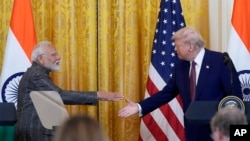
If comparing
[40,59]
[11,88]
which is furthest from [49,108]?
[11,88]

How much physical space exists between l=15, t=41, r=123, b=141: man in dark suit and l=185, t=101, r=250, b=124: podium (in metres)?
1.44

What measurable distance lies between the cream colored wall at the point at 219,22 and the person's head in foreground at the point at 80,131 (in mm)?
4754

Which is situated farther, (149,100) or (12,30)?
(12,30)

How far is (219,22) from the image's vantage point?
7109 millimetres

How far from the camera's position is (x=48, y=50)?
563 cm

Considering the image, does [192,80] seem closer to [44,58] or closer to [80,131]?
[44,58]

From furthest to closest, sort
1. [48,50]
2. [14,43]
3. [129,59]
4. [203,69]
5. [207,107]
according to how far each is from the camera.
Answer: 1. [129,59]
2. [14,43]
3. [48,50]
4. [203,69]
5. [207,107]

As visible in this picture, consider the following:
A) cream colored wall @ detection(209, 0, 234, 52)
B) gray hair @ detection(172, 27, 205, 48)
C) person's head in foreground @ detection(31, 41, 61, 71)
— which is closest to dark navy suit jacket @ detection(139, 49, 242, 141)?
gray hair @ detection(172, 27, 205, 48)

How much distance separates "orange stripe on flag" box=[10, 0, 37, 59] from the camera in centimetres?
638

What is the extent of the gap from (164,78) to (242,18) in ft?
3.42

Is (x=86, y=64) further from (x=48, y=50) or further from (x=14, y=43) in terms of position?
(x=48, y=50)

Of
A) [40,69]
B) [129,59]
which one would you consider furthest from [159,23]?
[40,69]

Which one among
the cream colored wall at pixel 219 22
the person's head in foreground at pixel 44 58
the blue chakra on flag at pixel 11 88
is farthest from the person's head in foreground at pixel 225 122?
the cream colored wall at pixel 219 22

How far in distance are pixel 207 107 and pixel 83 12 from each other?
3.06 m
